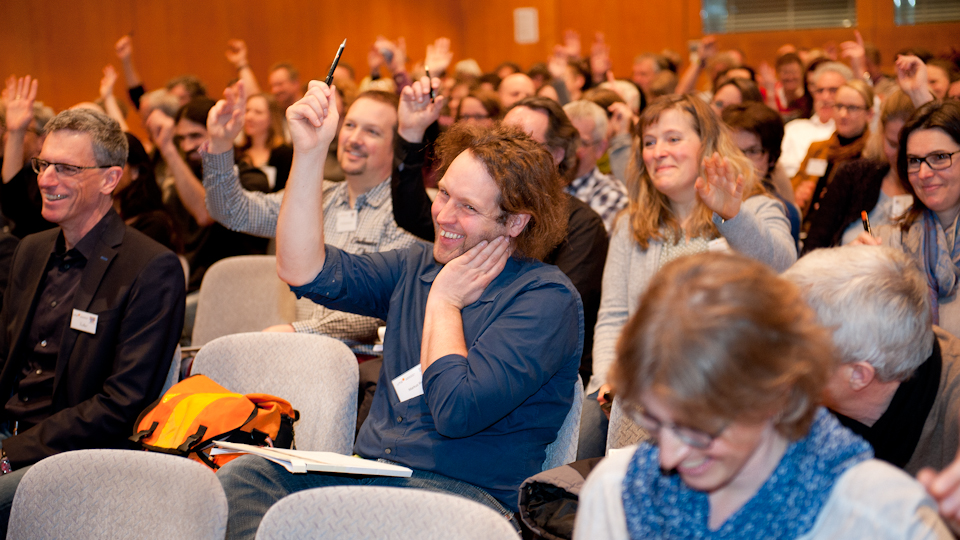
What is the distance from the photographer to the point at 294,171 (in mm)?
1847

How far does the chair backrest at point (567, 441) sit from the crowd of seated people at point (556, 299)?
0.04 meters

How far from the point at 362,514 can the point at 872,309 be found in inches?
38.4

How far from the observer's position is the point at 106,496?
1.56 m

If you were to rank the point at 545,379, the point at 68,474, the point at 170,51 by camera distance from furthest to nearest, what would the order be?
the point at 170,51 < the point at 545,379 < the point at 68,474

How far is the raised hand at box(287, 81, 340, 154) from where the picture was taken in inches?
70.9

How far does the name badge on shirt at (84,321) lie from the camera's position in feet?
7.38

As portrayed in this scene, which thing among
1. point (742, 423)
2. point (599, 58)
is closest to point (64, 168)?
point (742, 423)

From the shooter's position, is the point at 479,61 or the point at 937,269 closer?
the point at 937,269

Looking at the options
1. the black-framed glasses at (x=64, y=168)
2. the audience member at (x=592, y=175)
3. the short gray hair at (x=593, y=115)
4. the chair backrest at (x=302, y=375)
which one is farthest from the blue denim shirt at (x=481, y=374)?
the short gray hair at (x=593, y=115)

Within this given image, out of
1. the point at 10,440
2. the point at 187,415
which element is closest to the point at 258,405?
the point at 187,415

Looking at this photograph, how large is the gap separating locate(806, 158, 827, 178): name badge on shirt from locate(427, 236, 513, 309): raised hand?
3.38 m

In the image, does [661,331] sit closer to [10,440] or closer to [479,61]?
[10,440]

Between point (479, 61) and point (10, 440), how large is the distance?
30.3 feet

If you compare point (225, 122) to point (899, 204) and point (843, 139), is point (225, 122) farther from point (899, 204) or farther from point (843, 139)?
point (843, 139)
